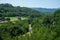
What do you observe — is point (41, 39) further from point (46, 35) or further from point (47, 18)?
point (47, 18)

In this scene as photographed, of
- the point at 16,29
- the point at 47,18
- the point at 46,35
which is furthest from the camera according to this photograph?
the point at 47,18

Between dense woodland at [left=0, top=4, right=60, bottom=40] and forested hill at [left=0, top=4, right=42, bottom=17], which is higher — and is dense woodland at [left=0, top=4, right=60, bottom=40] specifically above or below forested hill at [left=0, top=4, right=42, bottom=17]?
above

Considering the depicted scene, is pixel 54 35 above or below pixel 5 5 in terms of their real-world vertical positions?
above

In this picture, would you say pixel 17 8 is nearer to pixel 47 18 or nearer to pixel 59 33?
pixel 47 18

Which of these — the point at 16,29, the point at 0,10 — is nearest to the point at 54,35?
the point at 16,29

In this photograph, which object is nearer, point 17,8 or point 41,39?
point 41,39

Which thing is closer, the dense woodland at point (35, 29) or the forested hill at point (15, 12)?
the dense woodland at point (35, 29)

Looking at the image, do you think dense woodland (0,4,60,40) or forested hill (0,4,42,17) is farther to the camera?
forested hill (0,4,42,17)

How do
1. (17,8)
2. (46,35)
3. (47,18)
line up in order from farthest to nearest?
(17,8), (47,18), (46,35)

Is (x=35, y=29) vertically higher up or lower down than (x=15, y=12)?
higher up

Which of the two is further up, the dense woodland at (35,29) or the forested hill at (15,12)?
the dense woodland at (35,29)

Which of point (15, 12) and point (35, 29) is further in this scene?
point (15, 12)
